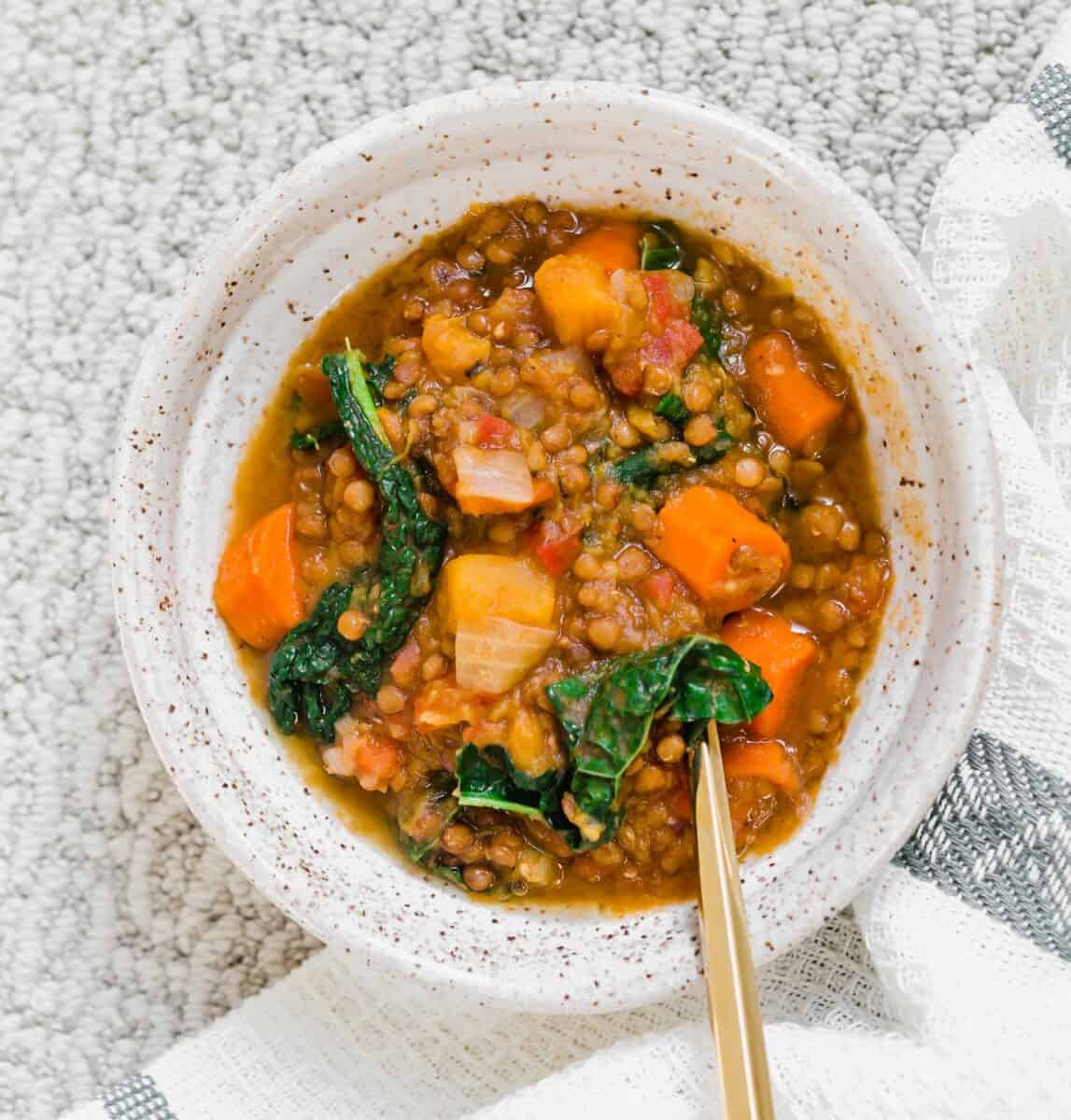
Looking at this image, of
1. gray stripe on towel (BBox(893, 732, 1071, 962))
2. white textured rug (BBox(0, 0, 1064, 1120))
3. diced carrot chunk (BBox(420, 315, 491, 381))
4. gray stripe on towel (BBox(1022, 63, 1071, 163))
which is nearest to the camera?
diced carrot chunk (BBox(420, 315, 491, 381))

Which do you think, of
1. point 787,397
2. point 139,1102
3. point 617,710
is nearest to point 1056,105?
point 787,397

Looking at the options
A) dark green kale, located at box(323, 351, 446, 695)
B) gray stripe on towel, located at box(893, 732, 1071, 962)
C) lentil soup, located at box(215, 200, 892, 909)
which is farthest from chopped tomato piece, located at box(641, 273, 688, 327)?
gray stripe on towel, located at box(893, 732, 1071, 962)

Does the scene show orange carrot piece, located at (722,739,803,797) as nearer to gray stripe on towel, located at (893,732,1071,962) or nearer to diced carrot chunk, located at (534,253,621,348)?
gray stripe on towel, located at (893,732,1071,962)

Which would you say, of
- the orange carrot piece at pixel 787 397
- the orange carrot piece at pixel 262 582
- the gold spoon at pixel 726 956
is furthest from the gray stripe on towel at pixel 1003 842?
the orange carrot piece at pixel 262 582

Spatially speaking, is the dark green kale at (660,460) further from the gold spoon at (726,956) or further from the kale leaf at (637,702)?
the gold spoon at (726,956)

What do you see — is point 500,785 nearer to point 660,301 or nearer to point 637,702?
point 637,702
